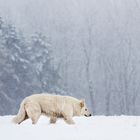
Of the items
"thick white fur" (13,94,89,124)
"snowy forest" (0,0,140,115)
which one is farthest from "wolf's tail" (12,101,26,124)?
"snowy forest" (0,0,140,115)

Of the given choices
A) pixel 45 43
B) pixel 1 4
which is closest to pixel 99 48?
pixel 45 43

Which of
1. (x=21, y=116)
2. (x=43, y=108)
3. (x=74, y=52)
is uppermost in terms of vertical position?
(x=43, y=108)

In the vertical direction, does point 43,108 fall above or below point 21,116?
above

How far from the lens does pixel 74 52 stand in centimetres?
7844

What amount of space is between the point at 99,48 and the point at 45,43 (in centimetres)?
1668

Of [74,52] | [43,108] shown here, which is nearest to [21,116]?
[43,108]

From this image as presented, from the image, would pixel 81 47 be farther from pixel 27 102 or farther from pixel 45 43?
pixel 27 102

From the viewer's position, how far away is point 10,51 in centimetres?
5591

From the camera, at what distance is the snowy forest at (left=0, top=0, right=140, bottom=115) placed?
2208 inches

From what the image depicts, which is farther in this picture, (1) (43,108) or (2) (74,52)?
(2) (74,52)

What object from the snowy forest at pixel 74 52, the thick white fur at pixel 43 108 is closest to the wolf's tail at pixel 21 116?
the thick white fur at pixel 43 108

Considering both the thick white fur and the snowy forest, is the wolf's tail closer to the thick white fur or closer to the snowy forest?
the thick white fur

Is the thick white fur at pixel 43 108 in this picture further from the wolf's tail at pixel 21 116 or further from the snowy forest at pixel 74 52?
the snowy forest at pixel 74 52

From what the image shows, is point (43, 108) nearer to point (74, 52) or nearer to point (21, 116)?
point (21, 116)
